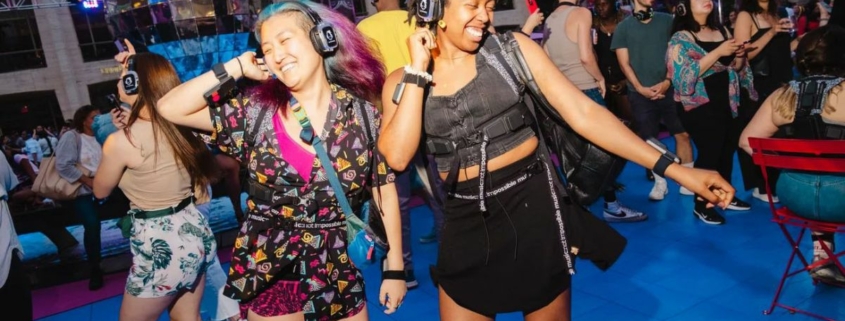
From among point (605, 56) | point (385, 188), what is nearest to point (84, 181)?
point (385, 188)

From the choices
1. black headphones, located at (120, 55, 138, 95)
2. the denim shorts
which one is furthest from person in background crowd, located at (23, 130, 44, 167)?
the denim shorts

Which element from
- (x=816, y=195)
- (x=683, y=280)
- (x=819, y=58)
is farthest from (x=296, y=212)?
(x=819, y=58)

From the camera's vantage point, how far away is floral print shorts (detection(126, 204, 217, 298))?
269 centimetres

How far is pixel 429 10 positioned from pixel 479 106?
1.16ft

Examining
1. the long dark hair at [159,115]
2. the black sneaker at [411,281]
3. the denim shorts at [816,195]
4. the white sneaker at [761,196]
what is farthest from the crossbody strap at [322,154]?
the white sneaker at [761,196]

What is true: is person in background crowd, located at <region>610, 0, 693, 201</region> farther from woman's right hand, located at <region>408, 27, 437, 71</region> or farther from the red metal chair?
woman's right hand, located at <region>408, 27, 437, 71</region>

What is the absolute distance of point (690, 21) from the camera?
4.83 metres

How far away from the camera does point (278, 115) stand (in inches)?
82.5

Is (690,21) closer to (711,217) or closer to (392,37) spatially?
(711,217)

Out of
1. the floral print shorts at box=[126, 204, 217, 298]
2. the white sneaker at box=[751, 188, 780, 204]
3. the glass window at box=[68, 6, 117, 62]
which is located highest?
the glass window at box=[68, 6, 117, 62]

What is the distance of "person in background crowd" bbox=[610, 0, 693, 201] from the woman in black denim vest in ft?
12.2

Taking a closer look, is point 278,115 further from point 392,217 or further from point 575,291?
point 575,291

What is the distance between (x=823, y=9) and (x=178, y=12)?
36.1 ft

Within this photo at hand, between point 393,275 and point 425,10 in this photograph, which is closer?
point 425,10
